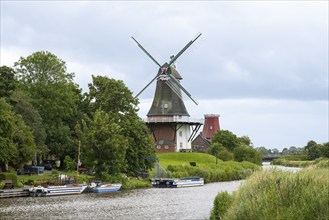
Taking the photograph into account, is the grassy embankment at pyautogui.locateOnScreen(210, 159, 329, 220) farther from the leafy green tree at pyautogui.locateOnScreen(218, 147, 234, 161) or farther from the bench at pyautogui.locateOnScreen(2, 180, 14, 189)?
the leafy green tree at pyautogui.locateOnScreen(218, 147, 234, 161)

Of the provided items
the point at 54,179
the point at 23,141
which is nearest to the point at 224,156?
the point at 54,179

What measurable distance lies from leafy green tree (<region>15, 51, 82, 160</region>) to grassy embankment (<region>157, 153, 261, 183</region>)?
14.5 metres

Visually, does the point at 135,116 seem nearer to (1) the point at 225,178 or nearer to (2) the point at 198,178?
(2) the point at 198,178

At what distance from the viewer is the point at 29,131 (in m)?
51.9

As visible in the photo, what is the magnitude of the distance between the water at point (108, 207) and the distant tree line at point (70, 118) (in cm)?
1028

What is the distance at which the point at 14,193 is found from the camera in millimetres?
44906

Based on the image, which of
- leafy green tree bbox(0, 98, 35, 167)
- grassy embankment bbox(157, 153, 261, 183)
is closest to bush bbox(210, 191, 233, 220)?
leafy green tree bbox(0, 98, 35, 167)

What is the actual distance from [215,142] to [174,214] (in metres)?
76.6

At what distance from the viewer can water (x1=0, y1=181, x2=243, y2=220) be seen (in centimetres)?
3148

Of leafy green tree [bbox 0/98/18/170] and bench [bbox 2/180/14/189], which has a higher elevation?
leafy green tree [bbox 0/98/18/170]

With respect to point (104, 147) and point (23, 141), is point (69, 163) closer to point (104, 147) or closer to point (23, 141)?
point (104, 147)

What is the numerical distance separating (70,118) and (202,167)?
21.0 metres

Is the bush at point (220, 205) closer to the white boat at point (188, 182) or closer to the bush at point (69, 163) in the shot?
the white boat at point (188, 182)

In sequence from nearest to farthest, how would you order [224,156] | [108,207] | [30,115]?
[108,207] < [30,115] < [224,156]
